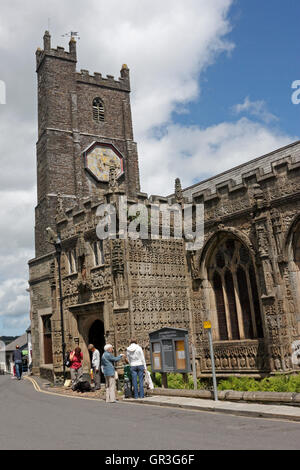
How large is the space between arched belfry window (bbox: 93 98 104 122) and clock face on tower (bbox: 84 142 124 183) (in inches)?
96.7

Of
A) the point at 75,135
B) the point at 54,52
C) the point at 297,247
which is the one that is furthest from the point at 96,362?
the point at 54,52

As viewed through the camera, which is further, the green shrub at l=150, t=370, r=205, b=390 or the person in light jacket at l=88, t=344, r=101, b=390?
the person in light jacket at l=88, t=344, r=101, b=390

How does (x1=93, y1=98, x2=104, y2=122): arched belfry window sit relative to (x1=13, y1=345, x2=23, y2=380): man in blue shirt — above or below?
above

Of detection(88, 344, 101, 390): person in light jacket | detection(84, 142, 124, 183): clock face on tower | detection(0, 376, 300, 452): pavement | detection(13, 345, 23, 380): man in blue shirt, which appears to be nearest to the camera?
detection(0, 376, 300, 452): pavement

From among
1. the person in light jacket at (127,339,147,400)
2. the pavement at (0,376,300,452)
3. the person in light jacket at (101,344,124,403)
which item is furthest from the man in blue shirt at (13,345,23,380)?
the person in light jacket at (127,339,147,400)

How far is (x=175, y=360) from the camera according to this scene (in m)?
13.5

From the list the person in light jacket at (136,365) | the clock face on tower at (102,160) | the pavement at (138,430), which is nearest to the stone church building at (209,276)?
the person in light jacket at (136,365)

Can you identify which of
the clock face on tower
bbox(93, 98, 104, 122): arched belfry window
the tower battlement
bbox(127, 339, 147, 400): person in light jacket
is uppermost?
the tower battlement

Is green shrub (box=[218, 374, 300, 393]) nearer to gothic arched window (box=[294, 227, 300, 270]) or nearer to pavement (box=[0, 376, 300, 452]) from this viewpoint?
pavement (box=[0, 376, 300, 452])

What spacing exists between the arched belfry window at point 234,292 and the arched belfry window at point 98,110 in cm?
2274

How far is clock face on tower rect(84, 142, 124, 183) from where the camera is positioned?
35344mm

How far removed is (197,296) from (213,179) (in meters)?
6.19

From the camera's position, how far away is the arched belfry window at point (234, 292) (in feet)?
56.7
